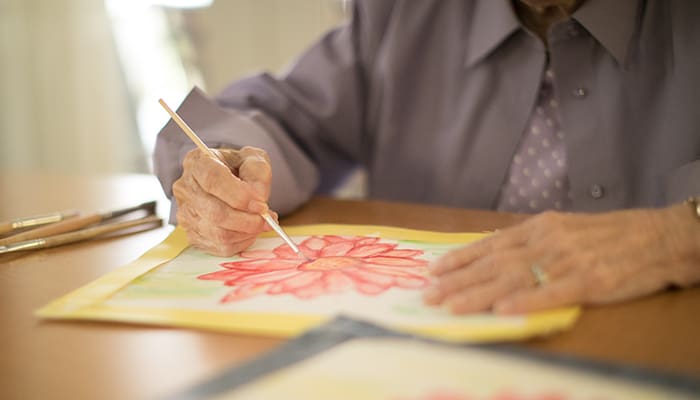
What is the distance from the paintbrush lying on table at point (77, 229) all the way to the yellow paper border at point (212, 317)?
0.16m

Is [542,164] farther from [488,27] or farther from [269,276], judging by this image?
[269,276]

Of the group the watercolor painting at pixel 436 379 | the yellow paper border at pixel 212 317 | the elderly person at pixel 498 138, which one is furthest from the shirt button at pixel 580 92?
the watercolor painting at pixel 436 379

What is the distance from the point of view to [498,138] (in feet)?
4.07

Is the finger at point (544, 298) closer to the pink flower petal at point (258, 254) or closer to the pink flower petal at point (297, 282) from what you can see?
the pink flower petal at point (297, 282)

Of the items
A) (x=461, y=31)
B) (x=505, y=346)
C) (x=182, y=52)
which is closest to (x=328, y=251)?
(x=505, y=346)

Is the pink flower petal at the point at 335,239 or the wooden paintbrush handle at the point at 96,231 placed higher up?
the wooden paintbrush handle at the point at 96,231

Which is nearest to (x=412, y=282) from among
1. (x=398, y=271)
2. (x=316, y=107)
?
(x=398, y=271)

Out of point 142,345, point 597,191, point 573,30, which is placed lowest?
point 597,191

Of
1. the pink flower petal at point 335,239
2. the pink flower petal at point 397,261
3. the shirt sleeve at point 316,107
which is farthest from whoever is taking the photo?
the shirt sleeve at point 316,107

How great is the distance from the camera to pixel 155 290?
747mm

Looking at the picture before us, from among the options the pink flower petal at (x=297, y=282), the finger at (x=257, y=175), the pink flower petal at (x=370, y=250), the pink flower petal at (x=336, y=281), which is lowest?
the pink flower petal at (x=370, y=250)

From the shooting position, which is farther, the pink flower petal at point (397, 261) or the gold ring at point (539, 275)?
the pink flower petal at point (397, 261)

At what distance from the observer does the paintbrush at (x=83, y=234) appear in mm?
947

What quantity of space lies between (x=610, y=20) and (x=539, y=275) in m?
0.61
